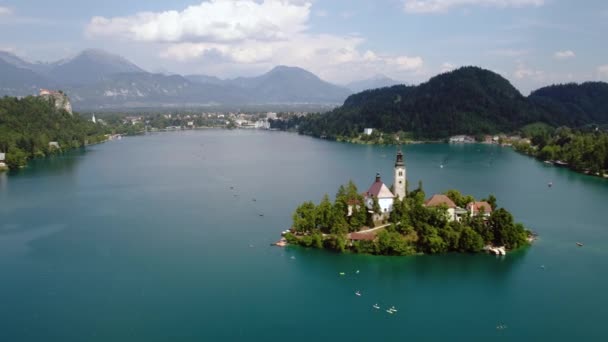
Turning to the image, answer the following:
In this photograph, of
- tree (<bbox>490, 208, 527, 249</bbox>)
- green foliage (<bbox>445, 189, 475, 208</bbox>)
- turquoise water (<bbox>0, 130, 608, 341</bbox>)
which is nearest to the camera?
turquoise water (<bbox>0, 130, 608, 341</bbox>)

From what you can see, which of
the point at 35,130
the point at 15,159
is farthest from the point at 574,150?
the point at 35,130

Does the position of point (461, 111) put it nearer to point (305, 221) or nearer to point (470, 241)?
point (305, 221)

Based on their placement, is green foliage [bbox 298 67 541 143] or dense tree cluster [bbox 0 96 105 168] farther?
green foliage [bbox 298 67 541 143]

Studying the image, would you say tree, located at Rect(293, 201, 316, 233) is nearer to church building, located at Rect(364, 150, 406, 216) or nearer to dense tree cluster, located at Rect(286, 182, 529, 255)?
dense tree cluster, located at Rect(286, 182, 529, 255)

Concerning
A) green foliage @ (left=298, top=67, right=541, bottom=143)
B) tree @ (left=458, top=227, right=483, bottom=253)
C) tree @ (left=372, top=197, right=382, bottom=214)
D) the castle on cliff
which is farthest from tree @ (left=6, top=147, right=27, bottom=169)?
green foliage @ (left=298, top=67, right=541, bottom=143)

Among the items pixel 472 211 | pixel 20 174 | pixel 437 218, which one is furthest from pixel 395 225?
pixel 20 174

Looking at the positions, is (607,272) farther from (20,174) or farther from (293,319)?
(20,174)
